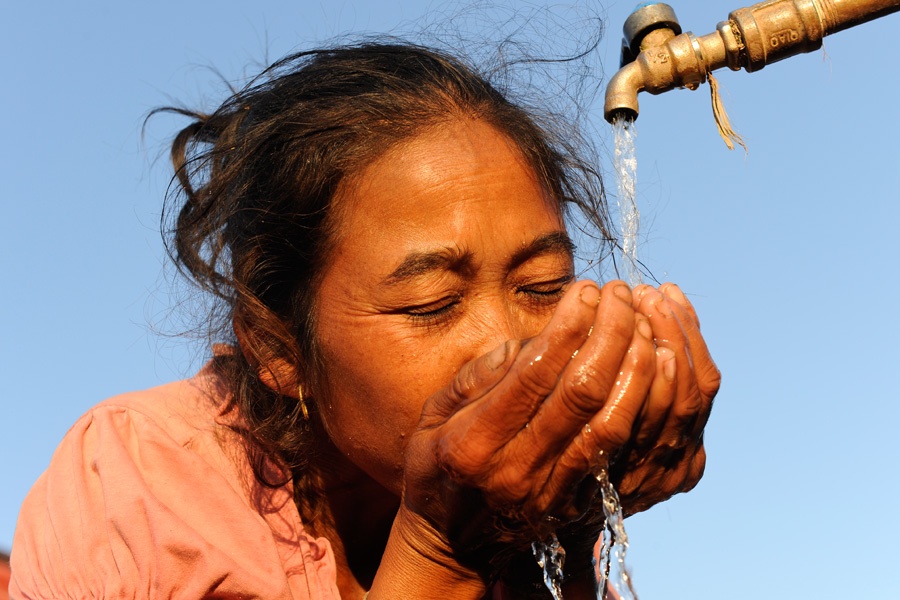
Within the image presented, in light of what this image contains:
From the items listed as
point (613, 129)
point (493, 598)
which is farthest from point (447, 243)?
point (493, 598)

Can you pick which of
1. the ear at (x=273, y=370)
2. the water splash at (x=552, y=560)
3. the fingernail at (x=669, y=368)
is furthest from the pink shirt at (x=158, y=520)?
the fingernail at (x=669, y=368)

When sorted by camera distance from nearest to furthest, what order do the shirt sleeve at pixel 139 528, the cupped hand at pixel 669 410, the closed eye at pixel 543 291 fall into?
1. the cupped hand at pixel 669 410
2. the shirt sleeve at pixel 139 528
3. the closed eye at pixel 543 291

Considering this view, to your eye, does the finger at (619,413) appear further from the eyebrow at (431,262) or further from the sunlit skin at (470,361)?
the eyebrow at (431,262)

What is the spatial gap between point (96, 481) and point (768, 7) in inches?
86.7

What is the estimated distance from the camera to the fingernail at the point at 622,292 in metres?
2.19

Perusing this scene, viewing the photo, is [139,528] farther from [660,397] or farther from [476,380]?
[660,397]

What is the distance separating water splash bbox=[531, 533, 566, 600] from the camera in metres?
2.69

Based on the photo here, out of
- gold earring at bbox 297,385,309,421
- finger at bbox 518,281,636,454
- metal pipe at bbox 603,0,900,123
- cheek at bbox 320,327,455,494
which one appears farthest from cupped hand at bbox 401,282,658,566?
metal pipe at bbox 603,0,900,123

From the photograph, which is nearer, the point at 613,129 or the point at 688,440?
the point at 688,440

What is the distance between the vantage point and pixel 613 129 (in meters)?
3.20

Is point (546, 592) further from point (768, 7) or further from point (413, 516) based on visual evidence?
point (768, 7)

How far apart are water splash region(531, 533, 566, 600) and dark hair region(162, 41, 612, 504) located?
2.76ft

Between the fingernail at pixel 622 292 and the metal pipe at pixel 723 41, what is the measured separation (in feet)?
3.36

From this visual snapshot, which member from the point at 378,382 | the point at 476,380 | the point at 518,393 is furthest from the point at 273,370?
the point at 518,393
